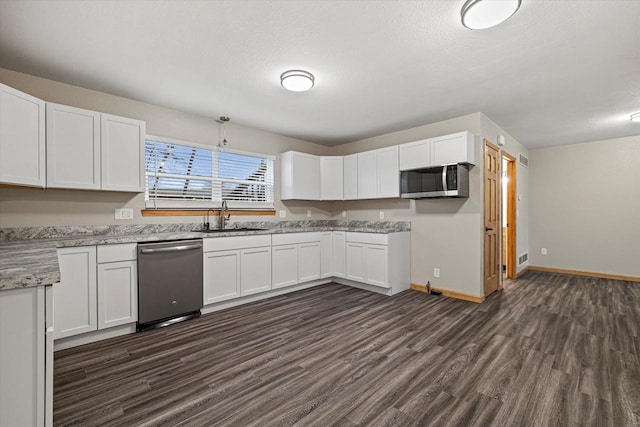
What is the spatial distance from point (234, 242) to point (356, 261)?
72.8 inches

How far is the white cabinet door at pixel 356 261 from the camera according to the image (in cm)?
436

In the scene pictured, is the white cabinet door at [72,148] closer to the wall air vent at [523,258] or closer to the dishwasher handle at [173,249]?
A: the dishwasher handle at [173,249]

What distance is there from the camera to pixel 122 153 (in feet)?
9.93

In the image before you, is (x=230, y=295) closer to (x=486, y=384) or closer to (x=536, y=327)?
(x=486, y=384)

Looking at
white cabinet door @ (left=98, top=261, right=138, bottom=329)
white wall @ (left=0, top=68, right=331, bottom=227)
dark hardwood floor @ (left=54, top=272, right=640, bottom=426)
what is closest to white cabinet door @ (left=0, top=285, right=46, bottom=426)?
dark hardwood floor @ (left=54, top=272, right=640, bottom=426)

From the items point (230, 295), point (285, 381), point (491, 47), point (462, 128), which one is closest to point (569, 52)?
point (491, 47)

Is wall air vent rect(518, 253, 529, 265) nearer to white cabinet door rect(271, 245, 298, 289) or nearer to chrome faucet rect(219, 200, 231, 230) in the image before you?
white cabinet door rect(271, 245, 298, 289)

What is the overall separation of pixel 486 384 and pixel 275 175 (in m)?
3.80

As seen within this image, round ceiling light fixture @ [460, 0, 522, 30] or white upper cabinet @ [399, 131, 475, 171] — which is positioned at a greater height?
round ceiling light fixture @ [460, 0, 522, 30]

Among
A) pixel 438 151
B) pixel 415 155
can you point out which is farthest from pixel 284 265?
pixel 438 151

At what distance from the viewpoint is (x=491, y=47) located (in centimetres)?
232

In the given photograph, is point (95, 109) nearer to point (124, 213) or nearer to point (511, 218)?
point (124, 213)

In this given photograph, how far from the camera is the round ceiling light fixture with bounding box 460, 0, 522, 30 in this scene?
175cm

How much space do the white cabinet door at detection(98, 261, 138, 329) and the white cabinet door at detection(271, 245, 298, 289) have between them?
163cm
